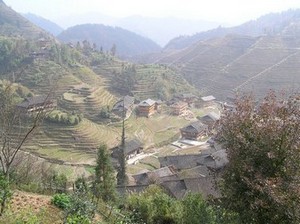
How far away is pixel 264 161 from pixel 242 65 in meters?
81.1

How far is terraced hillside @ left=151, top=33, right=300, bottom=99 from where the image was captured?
71.9 meters

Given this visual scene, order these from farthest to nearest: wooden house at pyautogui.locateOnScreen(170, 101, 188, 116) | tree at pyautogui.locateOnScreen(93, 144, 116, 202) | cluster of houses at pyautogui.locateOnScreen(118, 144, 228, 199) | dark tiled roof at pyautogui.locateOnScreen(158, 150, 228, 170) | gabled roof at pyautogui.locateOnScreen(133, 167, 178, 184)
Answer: wooden house at pyautogui.locateOnScreen(170, 101, 188, 116) → dark tiled roof at pyautogui.locateOnScreen(158, 150, 228, 170) → gabled roof at pyautogui.locateOnScreen(133, 167, 178, 184) → cluster of houses at pyautogui.locateOnScreen(118, 144, 228, 199) → tree at pyautogui.locateOnScreen(93, 144, 116, 202)

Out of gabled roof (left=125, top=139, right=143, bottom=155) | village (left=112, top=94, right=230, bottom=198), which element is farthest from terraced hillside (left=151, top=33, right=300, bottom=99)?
gabled roof (left=125, top=139, right=143, bottom=155)

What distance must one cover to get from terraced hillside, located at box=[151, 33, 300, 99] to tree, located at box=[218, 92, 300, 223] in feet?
187

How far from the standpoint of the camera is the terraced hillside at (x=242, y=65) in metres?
71.9

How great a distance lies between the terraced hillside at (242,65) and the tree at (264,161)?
57063 mm

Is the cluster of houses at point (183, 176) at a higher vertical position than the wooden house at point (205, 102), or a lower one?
higher

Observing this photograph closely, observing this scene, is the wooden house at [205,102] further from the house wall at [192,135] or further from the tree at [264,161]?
the tree at [264,161]

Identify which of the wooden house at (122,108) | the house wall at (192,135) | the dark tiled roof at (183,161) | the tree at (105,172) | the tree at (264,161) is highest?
the tree at (264,161)

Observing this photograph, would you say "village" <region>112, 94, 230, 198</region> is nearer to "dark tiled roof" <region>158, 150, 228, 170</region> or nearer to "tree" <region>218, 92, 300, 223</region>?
"dark tiled roof" <region>158, 150, 228, 170</region>

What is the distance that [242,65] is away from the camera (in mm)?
85188

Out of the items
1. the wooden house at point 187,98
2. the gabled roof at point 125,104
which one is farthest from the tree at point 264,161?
the wooden house at point 187,98

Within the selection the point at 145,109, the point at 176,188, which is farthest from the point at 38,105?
the point at 145,109

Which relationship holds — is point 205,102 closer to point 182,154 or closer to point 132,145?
point 132,145
